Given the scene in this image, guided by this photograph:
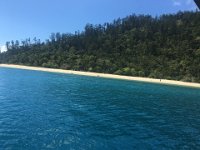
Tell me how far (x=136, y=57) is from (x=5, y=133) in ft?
378

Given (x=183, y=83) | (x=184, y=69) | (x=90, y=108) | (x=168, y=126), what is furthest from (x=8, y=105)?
(x=184, y=69)

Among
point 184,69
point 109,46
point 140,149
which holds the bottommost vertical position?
point 140,149

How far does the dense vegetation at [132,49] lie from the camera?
11768 centimetres

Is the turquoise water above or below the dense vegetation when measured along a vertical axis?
below

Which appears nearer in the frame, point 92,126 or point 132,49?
point 92,126

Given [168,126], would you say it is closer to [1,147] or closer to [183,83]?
[1,147]

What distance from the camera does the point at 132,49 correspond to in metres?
145

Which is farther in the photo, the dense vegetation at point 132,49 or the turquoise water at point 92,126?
the dense vegetation at point 132,49

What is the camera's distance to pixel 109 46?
155 metres

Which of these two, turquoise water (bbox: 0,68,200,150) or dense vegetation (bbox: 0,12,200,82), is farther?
dense vegetation (bbox: 0,12,200,82)

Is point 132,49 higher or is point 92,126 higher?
point 132,49

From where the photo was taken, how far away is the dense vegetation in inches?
4633

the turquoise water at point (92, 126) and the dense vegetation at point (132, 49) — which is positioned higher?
the dense vegetation at point (132, 49)

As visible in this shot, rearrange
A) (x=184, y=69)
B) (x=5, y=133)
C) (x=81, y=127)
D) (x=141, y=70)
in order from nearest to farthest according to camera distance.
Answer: (x=5, y=133)
(x=81, y=127)
(x=184, y=69)
(x=141, y=70)
